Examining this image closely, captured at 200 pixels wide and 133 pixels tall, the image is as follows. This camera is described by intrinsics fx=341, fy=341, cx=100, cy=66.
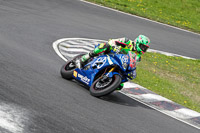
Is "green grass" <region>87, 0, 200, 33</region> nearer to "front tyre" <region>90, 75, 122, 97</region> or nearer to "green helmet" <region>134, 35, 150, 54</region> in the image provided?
"green helmet" <region>134, 35, 150, 54</region>

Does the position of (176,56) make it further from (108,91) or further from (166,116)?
(108,91)

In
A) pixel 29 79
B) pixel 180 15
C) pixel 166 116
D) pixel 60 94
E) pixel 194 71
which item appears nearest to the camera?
pixel 60 94

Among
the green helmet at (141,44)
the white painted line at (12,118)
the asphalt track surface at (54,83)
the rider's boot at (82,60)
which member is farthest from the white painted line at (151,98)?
the white painted line at (12,118)

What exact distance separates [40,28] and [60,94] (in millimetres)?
7441

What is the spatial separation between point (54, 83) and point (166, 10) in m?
17.1

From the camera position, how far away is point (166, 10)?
76.7 feet

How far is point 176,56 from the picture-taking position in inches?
604

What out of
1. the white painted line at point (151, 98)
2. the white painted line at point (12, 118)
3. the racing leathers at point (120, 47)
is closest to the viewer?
the white painted line at point (12, 118)

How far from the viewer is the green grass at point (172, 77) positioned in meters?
10.3

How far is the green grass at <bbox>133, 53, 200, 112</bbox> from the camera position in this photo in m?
10.3

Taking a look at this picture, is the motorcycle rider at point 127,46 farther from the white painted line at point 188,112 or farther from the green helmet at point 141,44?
the white painted line at point 188,112

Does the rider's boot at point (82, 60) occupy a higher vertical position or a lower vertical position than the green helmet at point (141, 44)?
lower

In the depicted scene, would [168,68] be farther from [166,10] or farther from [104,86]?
[166,10]

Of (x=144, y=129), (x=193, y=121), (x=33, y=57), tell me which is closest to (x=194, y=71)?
(x=193, y=121)
